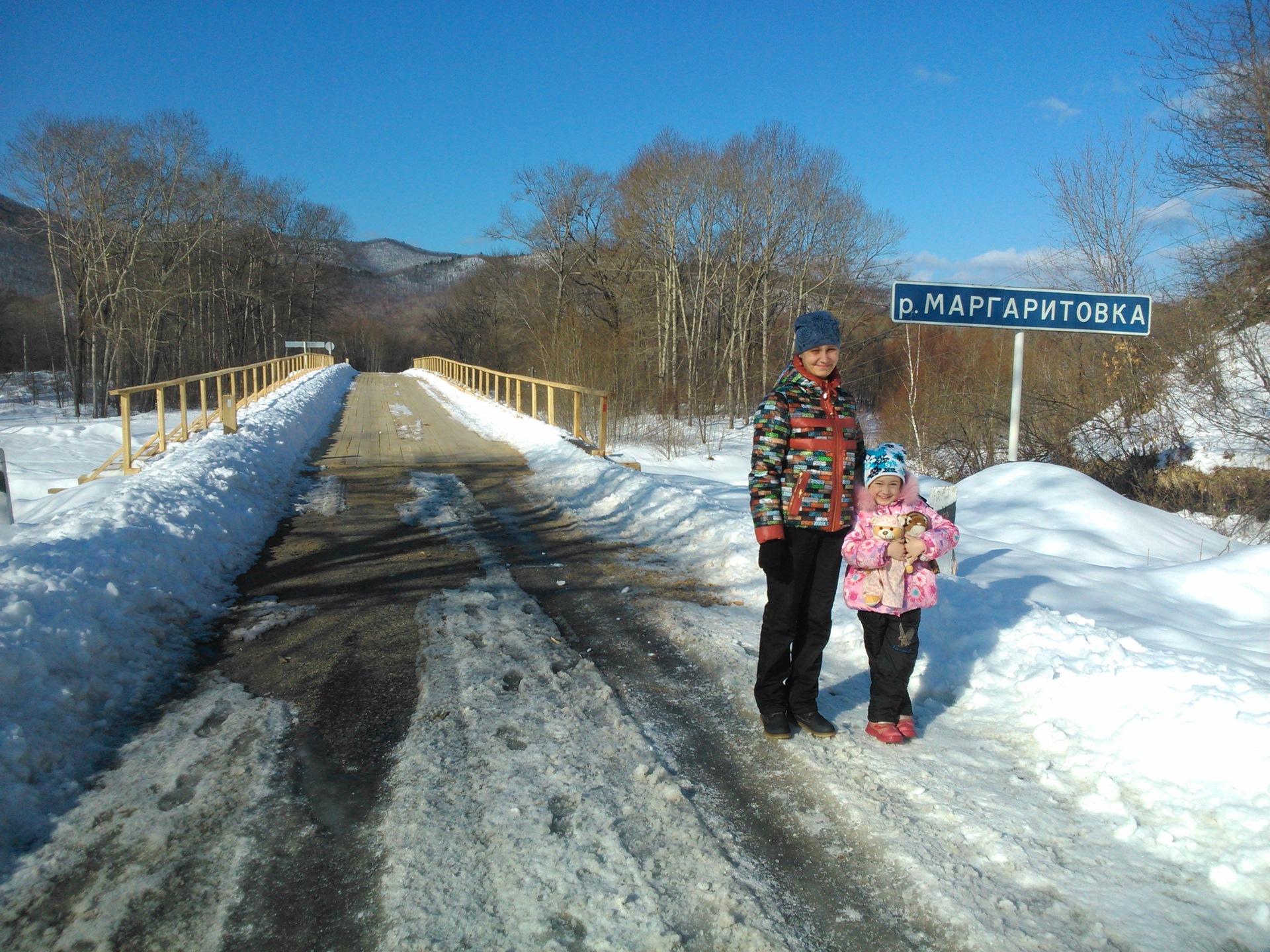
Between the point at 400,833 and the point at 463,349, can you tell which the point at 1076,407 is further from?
the point at 463,349

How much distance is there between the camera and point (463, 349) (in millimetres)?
81000

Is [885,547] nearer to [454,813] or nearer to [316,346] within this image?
[454,813]

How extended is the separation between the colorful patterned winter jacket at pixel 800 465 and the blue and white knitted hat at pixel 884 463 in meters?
0.10

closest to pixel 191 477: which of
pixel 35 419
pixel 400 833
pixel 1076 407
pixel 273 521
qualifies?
pixel 273 521

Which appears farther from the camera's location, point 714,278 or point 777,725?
point 714,278

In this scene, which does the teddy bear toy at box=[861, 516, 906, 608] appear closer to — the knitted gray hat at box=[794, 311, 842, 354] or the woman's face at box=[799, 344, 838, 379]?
the woman's face at box=[799, 344, 838, 379]

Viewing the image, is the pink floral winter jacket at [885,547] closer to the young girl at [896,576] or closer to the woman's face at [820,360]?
the young girl at [896,576]

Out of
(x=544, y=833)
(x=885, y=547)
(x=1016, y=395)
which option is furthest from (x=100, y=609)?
(x=1016, y=395)

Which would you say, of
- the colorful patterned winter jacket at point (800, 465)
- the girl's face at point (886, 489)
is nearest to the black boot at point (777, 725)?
the colorful patterned winter jacket at point (800, 465)

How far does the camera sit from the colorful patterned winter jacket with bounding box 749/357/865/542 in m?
3.38

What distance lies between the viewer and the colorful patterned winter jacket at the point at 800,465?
3.38m

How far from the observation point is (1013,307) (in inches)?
283

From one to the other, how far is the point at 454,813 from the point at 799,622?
1652mm

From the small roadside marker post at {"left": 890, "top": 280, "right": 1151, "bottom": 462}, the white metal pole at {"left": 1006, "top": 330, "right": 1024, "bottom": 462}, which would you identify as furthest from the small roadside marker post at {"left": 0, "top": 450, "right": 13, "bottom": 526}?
the white metal pole at {"left": 1006, "top": 330, "right": 1024, "bottom": 462}
